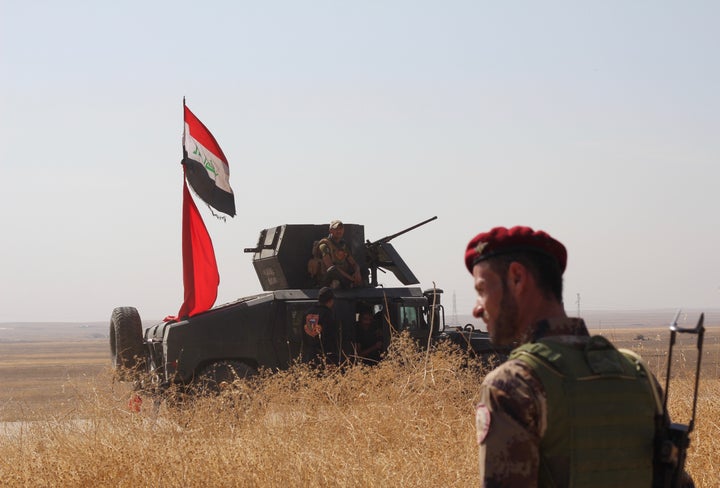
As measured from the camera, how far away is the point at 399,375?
10523 mm

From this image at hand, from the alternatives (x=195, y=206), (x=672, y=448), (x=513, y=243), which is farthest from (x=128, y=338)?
(x=672, y=448)

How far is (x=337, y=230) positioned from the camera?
13266 millimetres

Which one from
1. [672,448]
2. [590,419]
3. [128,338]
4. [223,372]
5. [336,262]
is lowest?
[223,372]

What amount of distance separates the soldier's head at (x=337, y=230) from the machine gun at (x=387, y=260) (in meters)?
0.59

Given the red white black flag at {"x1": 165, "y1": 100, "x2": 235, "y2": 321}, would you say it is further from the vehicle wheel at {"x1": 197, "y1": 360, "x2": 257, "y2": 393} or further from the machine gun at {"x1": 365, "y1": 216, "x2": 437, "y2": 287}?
the machine gun at {"x1": 365, "y1": 216, "x2": 437, "y2": 287}

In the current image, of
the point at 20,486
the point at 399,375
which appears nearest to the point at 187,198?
the point at 399,375

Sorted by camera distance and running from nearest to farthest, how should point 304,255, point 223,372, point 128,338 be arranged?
point 223,372
point 128,338
point 304,255

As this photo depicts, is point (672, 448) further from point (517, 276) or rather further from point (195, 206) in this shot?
point (195, 206)

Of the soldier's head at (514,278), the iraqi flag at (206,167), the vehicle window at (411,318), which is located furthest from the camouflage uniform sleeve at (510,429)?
the iraqi flag at (206,167)

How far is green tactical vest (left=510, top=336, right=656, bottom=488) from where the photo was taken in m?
2.65

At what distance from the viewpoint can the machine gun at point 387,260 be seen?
13812 mm

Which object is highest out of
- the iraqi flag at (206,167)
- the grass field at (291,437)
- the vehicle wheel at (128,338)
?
the iraqi flag at (206,167)

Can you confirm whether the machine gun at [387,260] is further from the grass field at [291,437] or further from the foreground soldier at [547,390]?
the foreground soldier at [547,390]

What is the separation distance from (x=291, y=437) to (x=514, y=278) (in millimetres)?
5151
